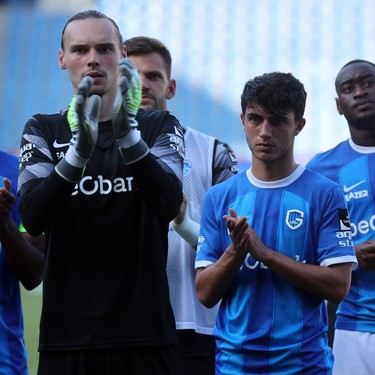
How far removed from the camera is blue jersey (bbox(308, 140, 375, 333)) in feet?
12.4

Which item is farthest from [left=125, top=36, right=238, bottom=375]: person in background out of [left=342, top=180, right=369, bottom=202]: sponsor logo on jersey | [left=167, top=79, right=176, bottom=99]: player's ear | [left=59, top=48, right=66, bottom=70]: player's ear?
[left=59, top=48, right=66, bottom=70]: player's ear

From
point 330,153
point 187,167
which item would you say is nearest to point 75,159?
point 187,167

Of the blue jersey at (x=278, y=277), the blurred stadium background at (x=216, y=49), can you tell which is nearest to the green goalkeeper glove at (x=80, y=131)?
the blue jersey at (x=278, y=277)

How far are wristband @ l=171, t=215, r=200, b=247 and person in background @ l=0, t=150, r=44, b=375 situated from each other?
596 millimetres

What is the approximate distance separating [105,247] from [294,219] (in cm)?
77

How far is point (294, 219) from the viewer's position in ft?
9.80

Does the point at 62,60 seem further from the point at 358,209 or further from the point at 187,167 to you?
the point at 358,209

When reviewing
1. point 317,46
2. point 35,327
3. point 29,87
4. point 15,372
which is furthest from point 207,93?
point 15,372

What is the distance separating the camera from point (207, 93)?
3734cm

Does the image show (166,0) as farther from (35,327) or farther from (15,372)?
(15,372)

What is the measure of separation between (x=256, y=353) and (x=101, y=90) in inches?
43.2

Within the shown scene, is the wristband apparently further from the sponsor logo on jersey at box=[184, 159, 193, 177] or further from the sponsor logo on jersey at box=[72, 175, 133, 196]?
the sponsor logo on jersey at box=[72, 175, 133, 196]

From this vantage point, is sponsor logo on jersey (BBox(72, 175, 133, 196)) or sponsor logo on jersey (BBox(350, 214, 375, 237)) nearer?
sponsor logo on jersey (BBox(72, 175, 133, 196))

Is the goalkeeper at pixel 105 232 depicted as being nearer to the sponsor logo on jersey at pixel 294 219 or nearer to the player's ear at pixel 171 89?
the sponsor logo on jersey at pixel 294 219
